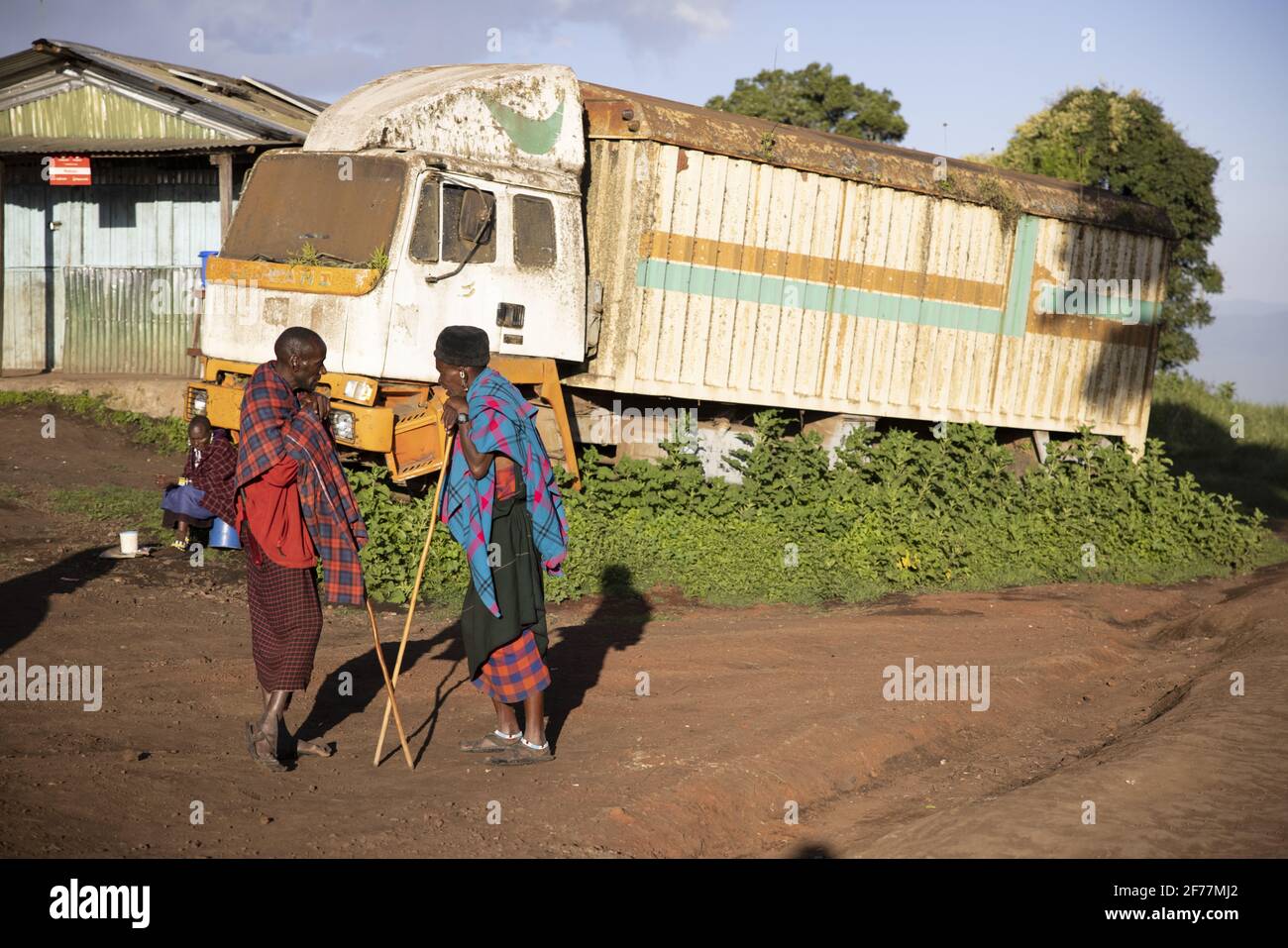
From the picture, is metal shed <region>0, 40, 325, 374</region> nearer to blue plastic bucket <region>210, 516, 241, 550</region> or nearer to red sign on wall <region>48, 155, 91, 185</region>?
red sign on wall <region>48, 155, 91, 185</region>

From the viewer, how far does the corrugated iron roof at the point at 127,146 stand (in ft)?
41.4

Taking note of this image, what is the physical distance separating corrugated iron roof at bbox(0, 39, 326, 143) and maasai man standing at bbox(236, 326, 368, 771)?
7.88 meters

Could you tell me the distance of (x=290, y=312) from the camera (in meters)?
8.38

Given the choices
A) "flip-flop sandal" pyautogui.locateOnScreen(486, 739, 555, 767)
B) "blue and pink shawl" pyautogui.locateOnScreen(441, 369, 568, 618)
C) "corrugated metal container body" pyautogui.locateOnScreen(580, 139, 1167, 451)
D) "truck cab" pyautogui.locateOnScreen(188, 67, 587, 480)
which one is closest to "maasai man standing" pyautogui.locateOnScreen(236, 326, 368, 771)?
"blue and pink shawl" pyautogui.locateOnScreen(441, 369, 568, 618)

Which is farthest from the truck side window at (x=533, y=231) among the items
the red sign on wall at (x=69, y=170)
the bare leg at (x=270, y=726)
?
the red sign on wall at (x=69, y=170)

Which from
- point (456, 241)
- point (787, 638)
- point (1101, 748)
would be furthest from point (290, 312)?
point (1101, 748)

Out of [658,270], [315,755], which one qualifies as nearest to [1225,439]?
[658,270]

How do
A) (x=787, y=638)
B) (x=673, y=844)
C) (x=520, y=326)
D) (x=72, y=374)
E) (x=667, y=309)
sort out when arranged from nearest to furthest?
(x=673, y=844), (x=787, y=638), (x=520, y=326), (x=667, y=309), (x=72, y=374)

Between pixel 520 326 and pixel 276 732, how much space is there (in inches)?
177

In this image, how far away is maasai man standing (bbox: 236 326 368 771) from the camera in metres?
4.85

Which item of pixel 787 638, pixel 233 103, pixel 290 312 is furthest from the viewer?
pixel 233 103

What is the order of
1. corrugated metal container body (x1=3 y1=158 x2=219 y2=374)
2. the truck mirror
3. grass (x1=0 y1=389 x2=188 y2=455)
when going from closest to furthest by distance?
1. the truck mirror
2. grass (x1=0 y1=389 x2=188 y2=455)
3. corrugated metal container body (x1=3 y1=158 x2=219 y2=374)

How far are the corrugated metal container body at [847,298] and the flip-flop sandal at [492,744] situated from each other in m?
4.78
